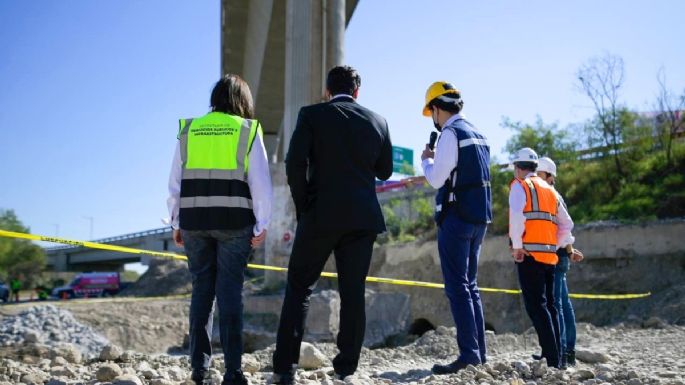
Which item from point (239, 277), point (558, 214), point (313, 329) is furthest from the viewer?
point (313, 329)

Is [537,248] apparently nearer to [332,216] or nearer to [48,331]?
[332,216]

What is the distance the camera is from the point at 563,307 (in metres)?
5.87

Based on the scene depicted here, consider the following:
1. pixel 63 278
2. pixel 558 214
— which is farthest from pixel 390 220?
pixel 63 278

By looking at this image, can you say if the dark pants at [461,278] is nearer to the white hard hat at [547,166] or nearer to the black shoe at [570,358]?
the black shoe at [570,358]

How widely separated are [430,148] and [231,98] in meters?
1.81

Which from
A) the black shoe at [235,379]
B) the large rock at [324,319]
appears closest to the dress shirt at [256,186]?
the black shoe at [235,379]

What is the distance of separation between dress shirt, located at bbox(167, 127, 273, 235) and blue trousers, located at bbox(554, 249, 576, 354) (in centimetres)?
298

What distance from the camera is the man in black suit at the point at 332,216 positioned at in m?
3.86

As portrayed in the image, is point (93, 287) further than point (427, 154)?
Yes

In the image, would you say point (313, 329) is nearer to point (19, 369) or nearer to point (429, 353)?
point (429, 353)

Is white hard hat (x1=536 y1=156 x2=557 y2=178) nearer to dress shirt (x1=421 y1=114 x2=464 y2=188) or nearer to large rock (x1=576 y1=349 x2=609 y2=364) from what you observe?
large rock (x1=576 y1=349 x2=609 y2=364)

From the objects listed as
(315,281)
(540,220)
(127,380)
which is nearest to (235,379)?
(127,380)

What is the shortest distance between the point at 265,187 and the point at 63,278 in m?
70.5

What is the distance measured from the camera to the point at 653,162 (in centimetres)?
1513
